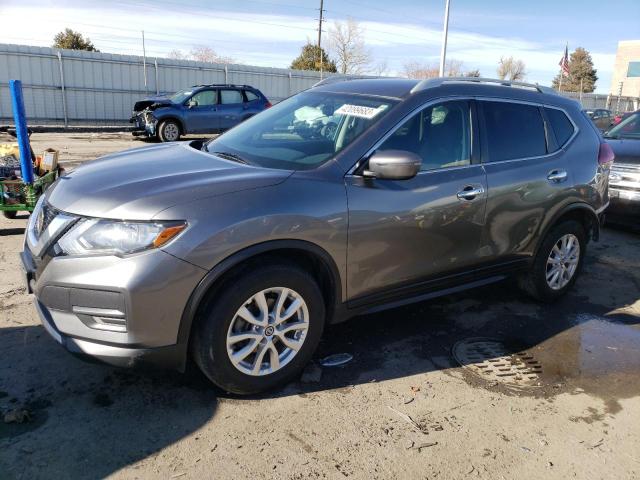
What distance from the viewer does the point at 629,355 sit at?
391 cm

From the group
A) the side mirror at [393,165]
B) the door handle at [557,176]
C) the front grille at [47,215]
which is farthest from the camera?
the door handle at [557,176]

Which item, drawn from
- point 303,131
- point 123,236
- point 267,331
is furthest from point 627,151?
point 123,236

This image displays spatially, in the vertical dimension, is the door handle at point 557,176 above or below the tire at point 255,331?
above

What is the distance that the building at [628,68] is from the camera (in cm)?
6188

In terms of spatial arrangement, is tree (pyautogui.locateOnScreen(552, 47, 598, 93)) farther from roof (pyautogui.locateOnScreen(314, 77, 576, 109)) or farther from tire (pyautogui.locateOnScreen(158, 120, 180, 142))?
roof (pyautogui.locateOnScreen(314, 77, 576, 109))

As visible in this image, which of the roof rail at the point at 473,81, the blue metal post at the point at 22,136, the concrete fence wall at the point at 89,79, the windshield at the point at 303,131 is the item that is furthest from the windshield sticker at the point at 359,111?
the concrete fence wall at the point at 89,79

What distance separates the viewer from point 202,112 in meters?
16.5

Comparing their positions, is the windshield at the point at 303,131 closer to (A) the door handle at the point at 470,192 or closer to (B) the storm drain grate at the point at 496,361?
(A) the door handle at the point at 470,192

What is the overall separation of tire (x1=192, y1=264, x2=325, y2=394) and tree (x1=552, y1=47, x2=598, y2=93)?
79706 mm

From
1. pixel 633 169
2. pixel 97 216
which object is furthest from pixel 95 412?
pixel 633 169

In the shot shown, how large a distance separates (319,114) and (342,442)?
2204 mm

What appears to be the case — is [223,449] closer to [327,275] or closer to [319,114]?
[327,275]

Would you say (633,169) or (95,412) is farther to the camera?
(633,169)

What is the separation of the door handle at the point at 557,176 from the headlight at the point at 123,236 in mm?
2976
